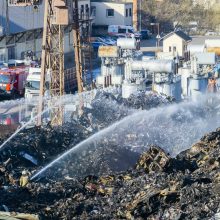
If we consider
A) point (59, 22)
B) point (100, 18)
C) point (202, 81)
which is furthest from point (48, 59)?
point (100, 18)

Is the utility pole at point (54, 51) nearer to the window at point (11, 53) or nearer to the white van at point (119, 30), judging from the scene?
the window at point (11, 53)

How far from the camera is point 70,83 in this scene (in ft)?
66.4

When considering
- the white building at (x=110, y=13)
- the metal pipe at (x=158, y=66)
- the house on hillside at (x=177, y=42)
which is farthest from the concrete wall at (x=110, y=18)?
the metal pipe at (x=158, y=66)

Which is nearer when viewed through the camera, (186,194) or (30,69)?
(186,194)

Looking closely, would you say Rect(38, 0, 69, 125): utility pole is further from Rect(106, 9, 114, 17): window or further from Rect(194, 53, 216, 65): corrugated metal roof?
Rect(106, 9, 114, 17): window

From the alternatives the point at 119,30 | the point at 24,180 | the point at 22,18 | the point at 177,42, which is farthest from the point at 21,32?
the point at 24,180

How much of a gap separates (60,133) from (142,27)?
69.7ft

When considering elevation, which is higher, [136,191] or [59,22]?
[59,22]

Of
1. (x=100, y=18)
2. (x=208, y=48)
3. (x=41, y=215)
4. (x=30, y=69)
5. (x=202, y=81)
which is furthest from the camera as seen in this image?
(x=100, y=18)

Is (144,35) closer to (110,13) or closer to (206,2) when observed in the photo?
(110,13)

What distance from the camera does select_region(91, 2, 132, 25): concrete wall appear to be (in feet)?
109

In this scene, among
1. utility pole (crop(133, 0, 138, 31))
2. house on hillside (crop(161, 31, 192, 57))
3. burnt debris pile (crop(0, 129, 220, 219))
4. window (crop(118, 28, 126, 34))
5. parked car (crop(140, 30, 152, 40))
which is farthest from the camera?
utility pole (crop(133, 0, 138, 31))

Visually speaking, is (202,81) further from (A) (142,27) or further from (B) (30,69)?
(A) (142,27)

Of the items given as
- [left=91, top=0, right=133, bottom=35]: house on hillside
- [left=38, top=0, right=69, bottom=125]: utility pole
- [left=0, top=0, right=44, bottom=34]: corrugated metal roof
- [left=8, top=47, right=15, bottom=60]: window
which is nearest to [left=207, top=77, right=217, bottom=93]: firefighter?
[left=38, top=0, right=69, bottom=125]: utility pole
